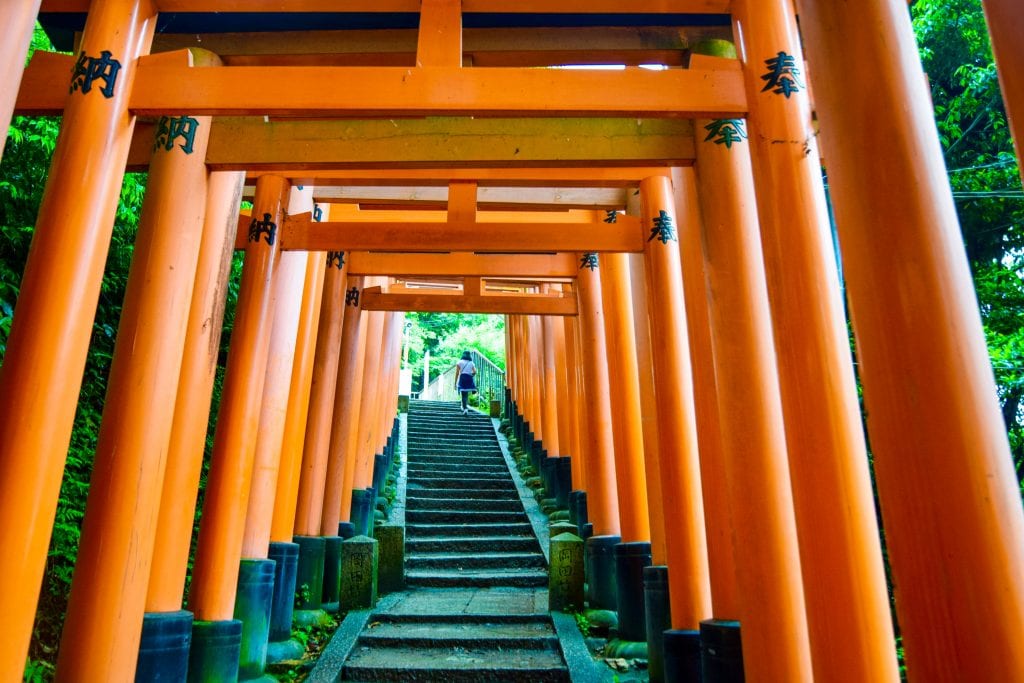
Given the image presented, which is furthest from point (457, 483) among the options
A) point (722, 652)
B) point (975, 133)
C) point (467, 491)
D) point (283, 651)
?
point (975, 133)

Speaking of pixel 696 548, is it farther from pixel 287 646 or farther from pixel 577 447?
pixel 577 447

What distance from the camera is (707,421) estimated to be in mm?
4004

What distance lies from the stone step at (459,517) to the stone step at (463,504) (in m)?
0.32

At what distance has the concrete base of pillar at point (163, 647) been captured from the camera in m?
3.72

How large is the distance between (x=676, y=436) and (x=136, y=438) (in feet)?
10.9

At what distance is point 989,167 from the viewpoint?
9148mm

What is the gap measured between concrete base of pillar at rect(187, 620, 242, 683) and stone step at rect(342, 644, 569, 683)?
1.02 m

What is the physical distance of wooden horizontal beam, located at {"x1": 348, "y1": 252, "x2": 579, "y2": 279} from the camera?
7621 millimetres

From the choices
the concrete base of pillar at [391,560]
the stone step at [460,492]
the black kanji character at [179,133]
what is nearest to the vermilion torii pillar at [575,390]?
the stone step at [460,492]

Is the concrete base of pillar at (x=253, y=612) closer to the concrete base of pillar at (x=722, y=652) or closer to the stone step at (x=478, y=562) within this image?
the stone step at (x=478, y=562)

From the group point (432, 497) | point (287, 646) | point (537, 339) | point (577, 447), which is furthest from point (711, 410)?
point (537, 339)

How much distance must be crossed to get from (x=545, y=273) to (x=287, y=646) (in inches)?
182

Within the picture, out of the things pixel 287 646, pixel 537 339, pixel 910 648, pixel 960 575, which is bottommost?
pixel 287 646

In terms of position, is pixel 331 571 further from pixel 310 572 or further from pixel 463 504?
pixel 463 504
